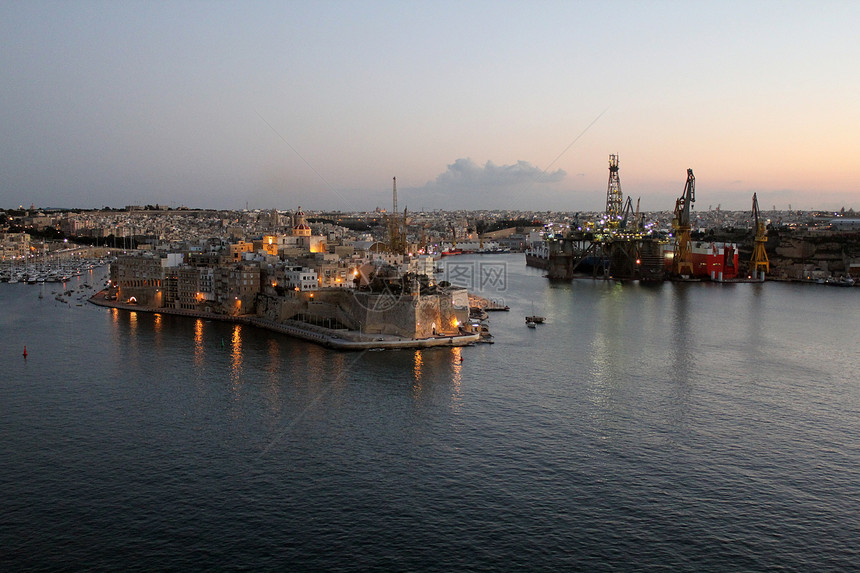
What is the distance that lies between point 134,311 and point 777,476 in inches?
659

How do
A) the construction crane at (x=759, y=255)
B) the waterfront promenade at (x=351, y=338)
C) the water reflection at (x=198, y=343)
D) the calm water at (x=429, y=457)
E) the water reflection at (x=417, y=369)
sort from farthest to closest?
1. the construction crane at (x=759, y=255)
2. the waterfront promenade at (x=351, y=338)
3. the water reflection at (x=198, y=343)
4. the water reflection at (x=417, y=369)
5. the calm water at (x=429, y=457)

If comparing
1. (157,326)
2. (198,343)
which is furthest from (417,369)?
(157,326)

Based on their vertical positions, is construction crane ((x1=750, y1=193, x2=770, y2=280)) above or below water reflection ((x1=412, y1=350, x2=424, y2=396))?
above

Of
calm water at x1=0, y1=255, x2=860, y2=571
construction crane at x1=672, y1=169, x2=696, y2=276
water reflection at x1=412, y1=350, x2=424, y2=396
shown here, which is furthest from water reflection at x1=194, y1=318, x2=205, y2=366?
construction crane at x1=672, y1=169, x2=696, y2=276

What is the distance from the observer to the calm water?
5.82m

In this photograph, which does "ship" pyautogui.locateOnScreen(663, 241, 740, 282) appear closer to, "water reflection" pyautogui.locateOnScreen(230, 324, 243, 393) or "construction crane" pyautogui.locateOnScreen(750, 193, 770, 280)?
"construction crane" pyautogui.locateOnScreen(750, 193, 770, 280)

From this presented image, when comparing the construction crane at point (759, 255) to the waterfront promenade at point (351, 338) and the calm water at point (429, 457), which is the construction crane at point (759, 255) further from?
the waterfront promenade at point (351, 338)

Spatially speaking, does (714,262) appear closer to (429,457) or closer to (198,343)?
(198,343)

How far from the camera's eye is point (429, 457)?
766 centimetres

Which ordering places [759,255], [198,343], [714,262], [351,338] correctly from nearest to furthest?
[351,338]
[198,343]
[714,262]
[759,255]

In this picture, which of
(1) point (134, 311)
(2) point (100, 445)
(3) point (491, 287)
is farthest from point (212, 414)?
(3) point (491, 287)

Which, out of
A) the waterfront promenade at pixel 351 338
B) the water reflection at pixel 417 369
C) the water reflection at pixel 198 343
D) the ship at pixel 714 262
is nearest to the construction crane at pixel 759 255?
the ship at pixel 714 262

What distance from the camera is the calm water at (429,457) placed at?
582 cm

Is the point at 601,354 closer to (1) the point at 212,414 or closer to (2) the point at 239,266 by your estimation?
(1) the point at 212,414
